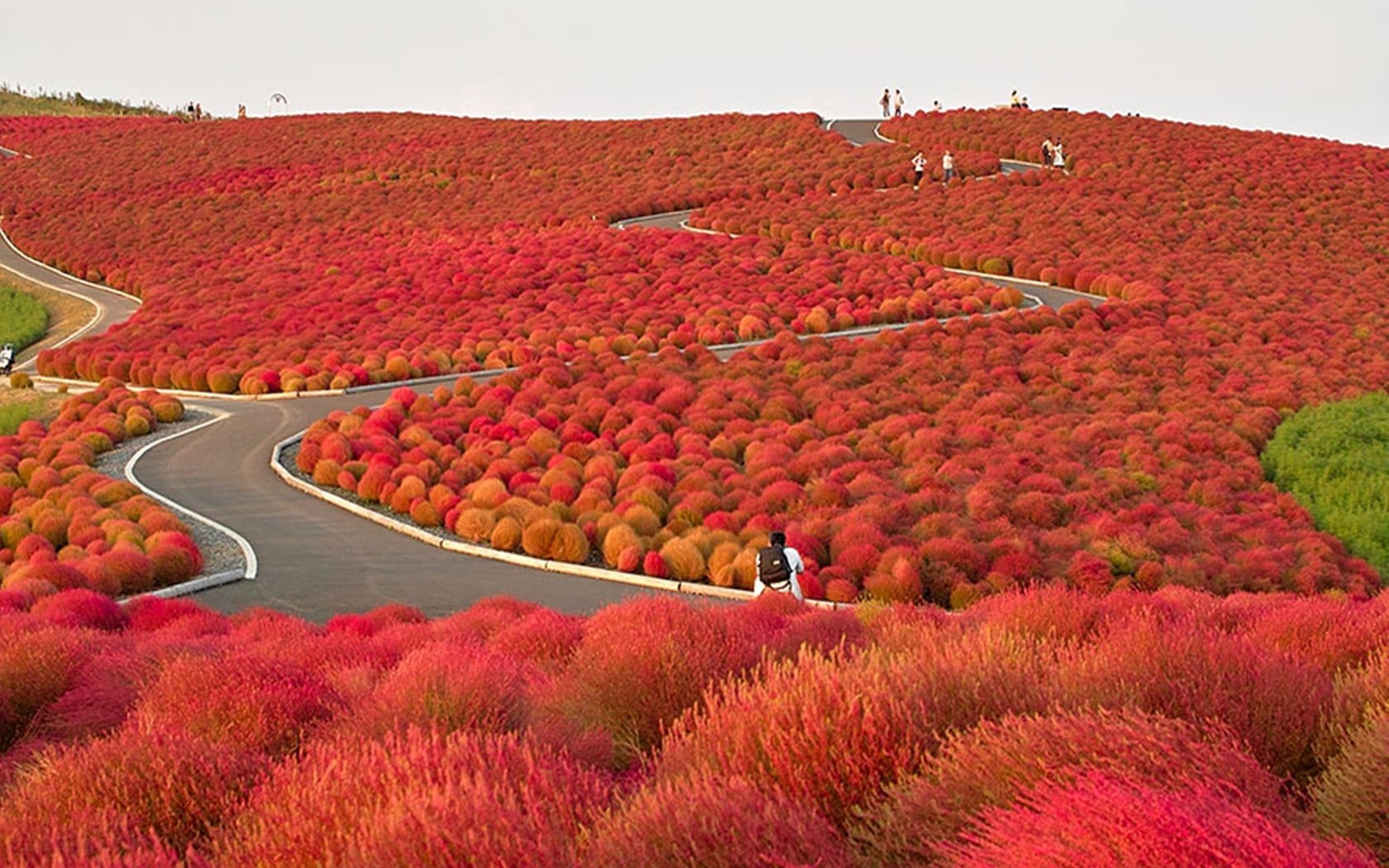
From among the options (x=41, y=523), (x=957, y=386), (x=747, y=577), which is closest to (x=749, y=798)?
(x=747, y=577)

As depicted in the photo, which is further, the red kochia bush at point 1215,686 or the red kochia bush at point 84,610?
the red kochia bush at point 84,610

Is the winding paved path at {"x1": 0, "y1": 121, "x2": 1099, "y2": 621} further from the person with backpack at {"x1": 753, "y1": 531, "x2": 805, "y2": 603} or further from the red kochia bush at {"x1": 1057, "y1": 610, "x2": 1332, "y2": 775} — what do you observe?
the red kochia bush at {"x1": 1057, "y1": 610, "x2": 1332, "y2": 775}

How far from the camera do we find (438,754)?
529 cm

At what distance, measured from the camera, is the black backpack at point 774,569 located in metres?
12.9

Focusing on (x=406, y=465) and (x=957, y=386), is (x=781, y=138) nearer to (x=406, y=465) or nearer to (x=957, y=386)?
(x=957, y=386)

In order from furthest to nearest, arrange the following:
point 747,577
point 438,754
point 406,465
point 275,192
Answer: point 275,192 → point 406,465 → point 747,577 → point 438,754

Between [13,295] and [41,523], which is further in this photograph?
[13,295]

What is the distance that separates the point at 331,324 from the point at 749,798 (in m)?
29.5

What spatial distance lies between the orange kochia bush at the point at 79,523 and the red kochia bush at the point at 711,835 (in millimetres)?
10260

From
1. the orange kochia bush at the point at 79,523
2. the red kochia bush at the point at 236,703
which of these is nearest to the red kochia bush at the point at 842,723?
the red kochia bush at the point at 236,703

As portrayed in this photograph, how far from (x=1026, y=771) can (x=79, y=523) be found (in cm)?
1605

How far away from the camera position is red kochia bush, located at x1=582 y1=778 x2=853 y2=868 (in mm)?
4375

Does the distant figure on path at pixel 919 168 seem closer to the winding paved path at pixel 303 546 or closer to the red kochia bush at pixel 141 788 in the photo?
the winding paved path at pixel 303 546

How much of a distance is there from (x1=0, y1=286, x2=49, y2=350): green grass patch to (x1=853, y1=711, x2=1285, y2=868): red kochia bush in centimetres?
3972
